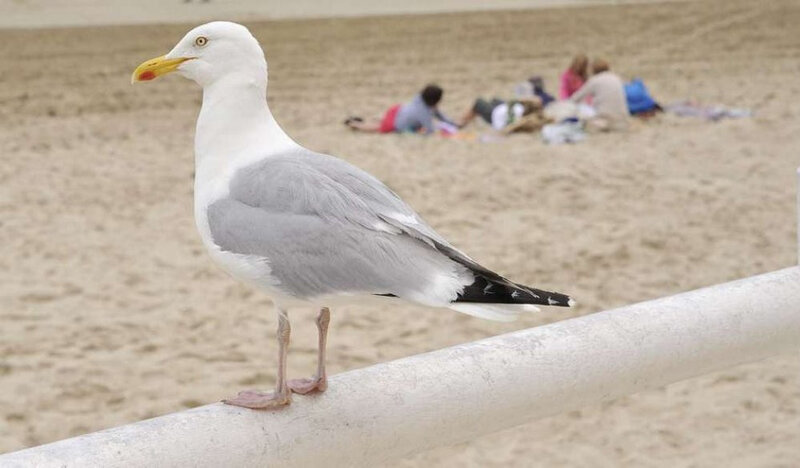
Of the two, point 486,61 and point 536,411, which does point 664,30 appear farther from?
point 536,411

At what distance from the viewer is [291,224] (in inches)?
75.2

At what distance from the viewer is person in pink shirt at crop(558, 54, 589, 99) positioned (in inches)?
427

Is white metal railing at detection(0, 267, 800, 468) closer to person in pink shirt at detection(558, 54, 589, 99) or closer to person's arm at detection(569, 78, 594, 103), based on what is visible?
person's arm at detection(569, 78, 594, 103)

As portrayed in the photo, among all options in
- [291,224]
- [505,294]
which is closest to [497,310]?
[505,294]

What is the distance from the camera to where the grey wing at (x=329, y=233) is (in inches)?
71.6

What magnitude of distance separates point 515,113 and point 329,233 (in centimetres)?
837

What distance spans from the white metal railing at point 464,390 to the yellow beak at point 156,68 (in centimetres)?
59

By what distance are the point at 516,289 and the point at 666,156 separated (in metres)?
7.69

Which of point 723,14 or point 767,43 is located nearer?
point 767,43

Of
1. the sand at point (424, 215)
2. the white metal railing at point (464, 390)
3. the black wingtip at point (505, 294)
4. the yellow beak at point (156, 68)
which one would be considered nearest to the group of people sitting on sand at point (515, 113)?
the sand at point (424, 215)

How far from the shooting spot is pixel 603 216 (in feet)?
24.3

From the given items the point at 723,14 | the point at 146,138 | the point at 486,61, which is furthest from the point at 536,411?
the point at 723,14

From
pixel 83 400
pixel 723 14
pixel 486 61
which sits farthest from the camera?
pixel 723 14

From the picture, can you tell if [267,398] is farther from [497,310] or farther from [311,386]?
[497,310]
